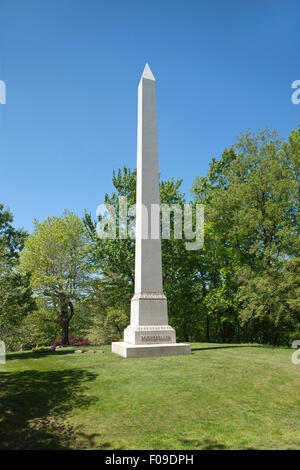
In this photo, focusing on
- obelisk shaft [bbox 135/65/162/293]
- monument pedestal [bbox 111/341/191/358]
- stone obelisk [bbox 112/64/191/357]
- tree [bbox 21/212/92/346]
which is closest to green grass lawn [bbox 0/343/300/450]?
monument pedestal [bbox 111/341/191/358]

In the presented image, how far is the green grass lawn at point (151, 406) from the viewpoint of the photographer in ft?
16.7

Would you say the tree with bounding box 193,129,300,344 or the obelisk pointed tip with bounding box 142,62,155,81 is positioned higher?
the obelisk pointed tip with bounding box 142,62,155,81

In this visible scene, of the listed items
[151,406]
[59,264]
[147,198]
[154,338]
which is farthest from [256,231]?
[151,406]

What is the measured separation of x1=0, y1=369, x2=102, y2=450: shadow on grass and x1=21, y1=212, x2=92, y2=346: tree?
16.7m

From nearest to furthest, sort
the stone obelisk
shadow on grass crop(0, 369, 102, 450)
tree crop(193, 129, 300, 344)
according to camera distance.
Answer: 1. shadow on grass crop(0, 369, 102, 450)
2. the stone obelisk
3. tree crop(193, 129, 300, 344)

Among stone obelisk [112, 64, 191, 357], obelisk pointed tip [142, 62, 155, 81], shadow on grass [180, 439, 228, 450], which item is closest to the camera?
shadow on grass [180, 439, 228, 450]

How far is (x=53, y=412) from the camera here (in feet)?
20.6

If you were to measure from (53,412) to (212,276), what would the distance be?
24.0 meters

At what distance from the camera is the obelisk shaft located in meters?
14.2

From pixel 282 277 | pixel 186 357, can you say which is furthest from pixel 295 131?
pixel 186 357

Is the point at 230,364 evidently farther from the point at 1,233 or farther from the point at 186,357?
the point at 1,233

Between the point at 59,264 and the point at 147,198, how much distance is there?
15.1 m

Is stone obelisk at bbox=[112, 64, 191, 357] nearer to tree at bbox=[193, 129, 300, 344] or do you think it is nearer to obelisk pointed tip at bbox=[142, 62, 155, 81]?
obelisk pointed tip at bbox=[142, 62, 155, 81]

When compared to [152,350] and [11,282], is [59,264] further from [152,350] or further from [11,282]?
[152,350]
